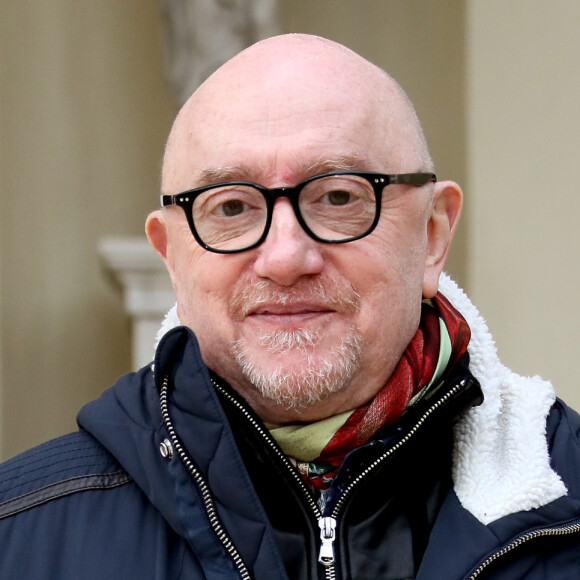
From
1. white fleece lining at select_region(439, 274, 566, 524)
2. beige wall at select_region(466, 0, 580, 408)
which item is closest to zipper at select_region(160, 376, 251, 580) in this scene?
white fleece lining at select_region(439, 274, 566, 524)

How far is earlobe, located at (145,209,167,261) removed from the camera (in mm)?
1618

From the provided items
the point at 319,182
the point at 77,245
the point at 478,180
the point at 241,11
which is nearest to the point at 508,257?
the point at 478,180

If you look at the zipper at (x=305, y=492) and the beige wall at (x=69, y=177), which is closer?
the zipper at (x=305, y=492)

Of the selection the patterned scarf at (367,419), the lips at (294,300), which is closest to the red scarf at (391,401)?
the patterned scarf at (367,419)

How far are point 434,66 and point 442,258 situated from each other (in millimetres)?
2073

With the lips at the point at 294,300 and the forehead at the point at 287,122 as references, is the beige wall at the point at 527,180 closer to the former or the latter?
the forehead at the point at 287,122

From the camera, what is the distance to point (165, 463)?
4.39 feet

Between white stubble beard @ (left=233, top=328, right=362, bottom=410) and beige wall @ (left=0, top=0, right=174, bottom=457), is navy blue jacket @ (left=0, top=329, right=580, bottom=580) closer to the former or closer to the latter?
white stubble beard @ (left=233, top=328, right=362, bottom=410)

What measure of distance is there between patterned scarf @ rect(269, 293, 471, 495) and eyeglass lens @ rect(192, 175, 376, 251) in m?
0.21

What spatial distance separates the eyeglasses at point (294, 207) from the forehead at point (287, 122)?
22 millimetres

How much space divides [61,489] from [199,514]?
0.72 ft

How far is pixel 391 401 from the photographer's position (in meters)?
1.44

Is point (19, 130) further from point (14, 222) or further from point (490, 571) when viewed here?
point (490, 571)

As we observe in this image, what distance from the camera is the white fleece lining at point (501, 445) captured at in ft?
4.40
